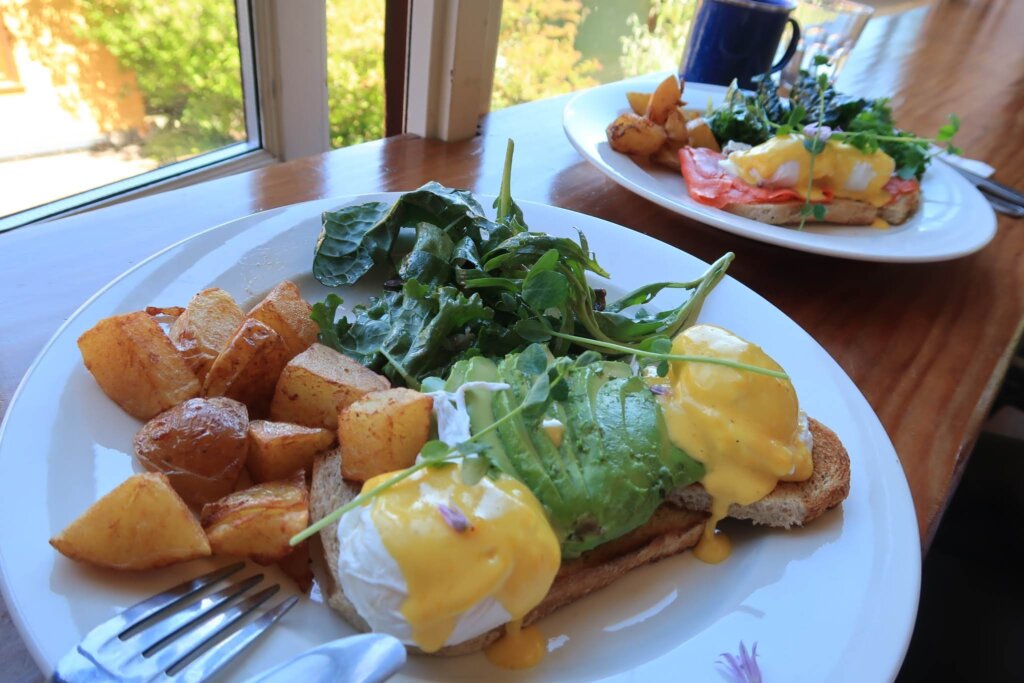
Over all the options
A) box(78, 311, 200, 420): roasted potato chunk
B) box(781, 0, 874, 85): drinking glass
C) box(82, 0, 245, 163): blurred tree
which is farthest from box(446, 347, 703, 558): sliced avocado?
box(781, 0, 874, 85): drinking glass

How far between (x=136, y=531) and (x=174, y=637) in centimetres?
14

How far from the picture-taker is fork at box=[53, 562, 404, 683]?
2.22ft

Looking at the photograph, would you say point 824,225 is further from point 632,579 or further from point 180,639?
point 180,639

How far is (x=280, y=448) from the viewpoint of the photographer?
1.01 m

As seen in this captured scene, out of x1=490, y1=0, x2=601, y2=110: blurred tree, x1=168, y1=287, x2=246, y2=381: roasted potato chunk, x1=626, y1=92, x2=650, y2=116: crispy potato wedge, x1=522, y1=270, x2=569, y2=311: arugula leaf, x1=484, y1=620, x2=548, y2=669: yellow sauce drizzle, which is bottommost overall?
x1=490, y1=0, x2=601, y2=110: blurred tree

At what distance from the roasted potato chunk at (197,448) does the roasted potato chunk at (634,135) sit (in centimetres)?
155

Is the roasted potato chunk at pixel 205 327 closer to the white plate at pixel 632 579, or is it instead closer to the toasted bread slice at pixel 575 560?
the white plate at pixel 632 579

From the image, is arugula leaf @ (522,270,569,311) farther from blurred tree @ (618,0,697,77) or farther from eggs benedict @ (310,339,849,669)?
blurred tree @ (618,0,697,77)

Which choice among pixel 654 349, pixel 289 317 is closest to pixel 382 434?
Answer: pixel 289 317

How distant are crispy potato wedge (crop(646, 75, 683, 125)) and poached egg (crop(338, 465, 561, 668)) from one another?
5.81 feet

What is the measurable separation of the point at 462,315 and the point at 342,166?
39.6 inches

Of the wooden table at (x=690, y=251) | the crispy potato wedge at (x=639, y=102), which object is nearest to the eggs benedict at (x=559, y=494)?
the wooden table at (x=690, y=251)

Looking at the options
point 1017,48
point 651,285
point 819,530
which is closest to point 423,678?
point 819,530

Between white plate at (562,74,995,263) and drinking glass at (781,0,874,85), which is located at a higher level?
drinking glass at (781,0,874,85)
